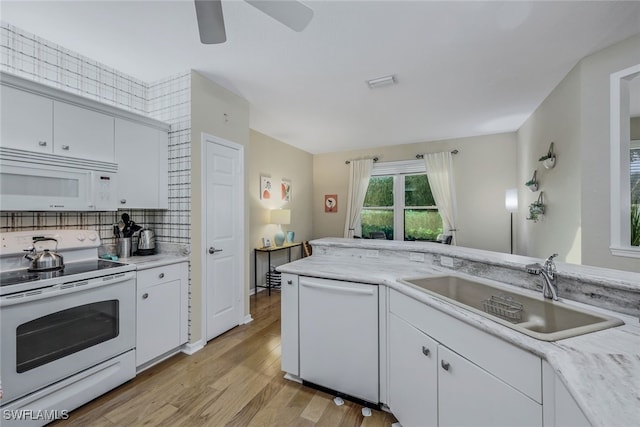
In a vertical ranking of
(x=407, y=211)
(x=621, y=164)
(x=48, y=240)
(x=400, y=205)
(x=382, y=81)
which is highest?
(x=382, y=81)

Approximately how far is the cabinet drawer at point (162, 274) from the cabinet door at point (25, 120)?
3.50 feet

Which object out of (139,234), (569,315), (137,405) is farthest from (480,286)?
(139,234)

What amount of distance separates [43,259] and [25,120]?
36.0 inches

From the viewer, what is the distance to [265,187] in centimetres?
428

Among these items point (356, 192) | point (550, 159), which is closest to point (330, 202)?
point (356, 192)

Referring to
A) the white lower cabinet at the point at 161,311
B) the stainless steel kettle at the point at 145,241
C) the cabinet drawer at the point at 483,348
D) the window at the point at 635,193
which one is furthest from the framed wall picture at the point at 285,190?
the window at the point at 635,193

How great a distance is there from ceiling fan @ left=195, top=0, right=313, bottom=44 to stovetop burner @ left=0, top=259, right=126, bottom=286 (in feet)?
5.61

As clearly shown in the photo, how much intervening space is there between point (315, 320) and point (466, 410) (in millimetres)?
967

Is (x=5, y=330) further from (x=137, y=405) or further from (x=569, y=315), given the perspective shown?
(x=569, y=315)

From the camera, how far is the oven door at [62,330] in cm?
140

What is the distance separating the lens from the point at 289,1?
1.31 meters

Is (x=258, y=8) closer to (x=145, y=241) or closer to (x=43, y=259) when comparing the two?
(x=43, y=259)

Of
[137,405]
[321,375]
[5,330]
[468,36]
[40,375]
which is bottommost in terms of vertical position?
[137,405]

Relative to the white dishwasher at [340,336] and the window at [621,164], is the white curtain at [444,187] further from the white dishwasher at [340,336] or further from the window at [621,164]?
the white dishwasher at [340,336]
